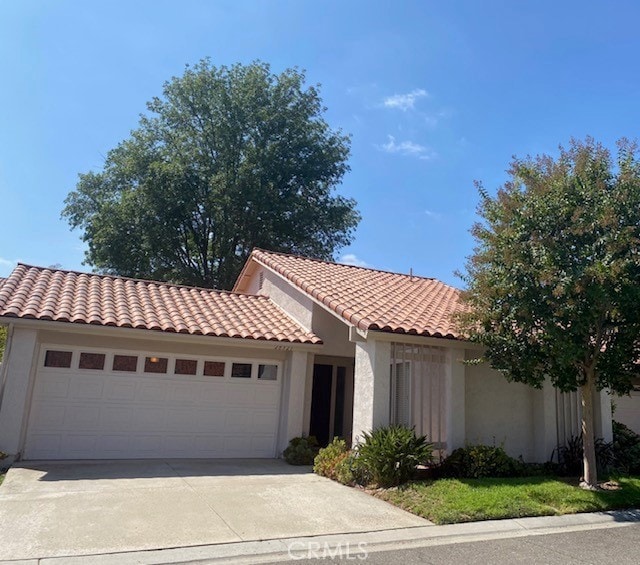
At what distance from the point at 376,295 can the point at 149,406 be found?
6.12m

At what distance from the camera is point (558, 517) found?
301 inches

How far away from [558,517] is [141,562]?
236 inches

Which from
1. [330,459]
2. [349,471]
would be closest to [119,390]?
[330,459]

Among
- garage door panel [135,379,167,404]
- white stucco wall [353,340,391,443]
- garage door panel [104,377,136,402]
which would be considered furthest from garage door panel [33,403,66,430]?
white stucco wall [353,340,391,443]

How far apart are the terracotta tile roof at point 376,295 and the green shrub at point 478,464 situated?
7.49ft

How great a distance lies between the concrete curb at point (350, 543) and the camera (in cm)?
534

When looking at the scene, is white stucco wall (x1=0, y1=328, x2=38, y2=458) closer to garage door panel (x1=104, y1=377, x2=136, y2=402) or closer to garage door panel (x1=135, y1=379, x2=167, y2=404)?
garage door panel (x1=104, y1=377, x2=136, y2=402)

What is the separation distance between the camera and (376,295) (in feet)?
42.9

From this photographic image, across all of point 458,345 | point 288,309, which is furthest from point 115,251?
point 458,345

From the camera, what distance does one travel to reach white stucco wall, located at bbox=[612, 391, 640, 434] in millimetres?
16391

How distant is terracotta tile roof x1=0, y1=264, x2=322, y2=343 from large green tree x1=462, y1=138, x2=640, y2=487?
16.4 feet

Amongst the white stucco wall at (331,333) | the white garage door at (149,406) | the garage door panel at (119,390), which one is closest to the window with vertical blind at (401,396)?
the white stucco wall at (331,333)

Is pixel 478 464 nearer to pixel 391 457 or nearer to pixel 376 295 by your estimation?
pixel 391 457

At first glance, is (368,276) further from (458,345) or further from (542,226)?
(542,226)
